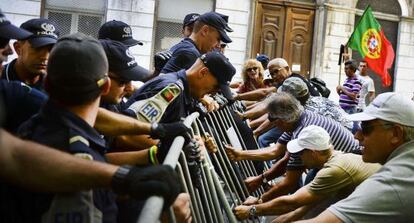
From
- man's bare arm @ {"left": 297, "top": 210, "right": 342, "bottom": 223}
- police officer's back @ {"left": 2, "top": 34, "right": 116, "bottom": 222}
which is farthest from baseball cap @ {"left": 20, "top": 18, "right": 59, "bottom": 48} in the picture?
man's bare arm @ {"left": 297, "top": 210, "right": 342, "bottom": 223}

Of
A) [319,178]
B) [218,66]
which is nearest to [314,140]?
[319,178]

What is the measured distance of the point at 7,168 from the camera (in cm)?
154

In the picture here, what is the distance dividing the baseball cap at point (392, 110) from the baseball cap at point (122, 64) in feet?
4.37

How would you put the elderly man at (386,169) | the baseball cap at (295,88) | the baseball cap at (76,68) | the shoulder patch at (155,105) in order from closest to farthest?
the baseball cap at (76,68) < the elderly man at (386,169) < the shoulder patch at (155,105) < the baseball cap at (295,88)

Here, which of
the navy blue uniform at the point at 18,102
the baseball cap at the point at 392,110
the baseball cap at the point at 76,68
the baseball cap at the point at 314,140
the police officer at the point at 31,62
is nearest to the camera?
the baseball cap at the point at 76,68

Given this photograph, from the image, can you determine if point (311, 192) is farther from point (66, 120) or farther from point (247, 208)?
point (66, 120)

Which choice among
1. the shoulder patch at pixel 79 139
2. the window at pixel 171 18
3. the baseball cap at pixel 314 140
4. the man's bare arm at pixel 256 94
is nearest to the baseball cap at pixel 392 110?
the baseball cap at pixel 314 140

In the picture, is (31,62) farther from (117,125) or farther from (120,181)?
(120,181)

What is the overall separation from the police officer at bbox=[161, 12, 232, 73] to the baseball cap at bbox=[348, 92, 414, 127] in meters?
2.00

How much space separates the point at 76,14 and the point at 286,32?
5409 mm

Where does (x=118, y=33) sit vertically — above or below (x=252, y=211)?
above

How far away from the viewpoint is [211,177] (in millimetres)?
3102

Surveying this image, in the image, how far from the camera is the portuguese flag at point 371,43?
10.9m

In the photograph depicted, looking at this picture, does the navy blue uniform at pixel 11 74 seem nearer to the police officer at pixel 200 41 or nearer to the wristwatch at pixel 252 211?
the police officer at pixel 200 41
